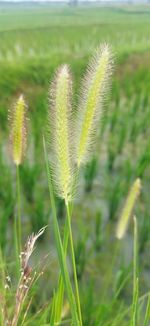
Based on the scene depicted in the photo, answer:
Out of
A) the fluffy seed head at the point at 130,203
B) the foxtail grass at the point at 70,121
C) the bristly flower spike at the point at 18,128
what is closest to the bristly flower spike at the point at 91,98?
the foxtail grass at the point at 70,121

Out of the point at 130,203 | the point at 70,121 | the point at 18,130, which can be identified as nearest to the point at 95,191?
the point at 130,203

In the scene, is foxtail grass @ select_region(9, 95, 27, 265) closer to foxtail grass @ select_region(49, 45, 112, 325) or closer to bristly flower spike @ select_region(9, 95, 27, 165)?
bristly flower spike @ select_region(9, 95, 27, 165)

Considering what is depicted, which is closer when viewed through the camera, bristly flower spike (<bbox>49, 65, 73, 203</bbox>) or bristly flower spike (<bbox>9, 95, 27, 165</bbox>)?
bristly flower spike (<bbox>49, 65, 73, 203</bbox>)

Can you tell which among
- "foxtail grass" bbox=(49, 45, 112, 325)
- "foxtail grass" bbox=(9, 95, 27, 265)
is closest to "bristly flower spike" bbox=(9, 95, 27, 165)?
"foxtail grass" bbox=(9, 95, 27, 265)

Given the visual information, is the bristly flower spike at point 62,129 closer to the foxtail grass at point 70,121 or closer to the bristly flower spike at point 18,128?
the foxtail grass at point 70,121

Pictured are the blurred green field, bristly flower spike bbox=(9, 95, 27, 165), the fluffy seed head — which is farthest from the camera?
the blurred green field
